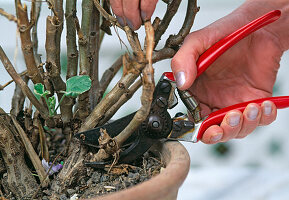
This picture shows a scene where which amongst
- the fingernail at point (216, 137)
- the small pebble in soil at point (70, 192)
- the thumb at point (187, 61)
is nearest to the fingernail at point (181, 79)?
the thumb at point (187, 61)

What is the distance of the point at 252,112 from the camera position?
1.84 feet

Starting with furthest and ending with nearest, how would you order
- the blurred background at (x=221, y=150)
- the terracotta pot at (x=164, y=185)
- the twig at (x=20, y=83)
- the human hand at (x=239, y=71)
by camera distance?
the blurred background at (x=221, y=150)
the human hand at (x=239, y=71)
the twig at (x=20, y=83)
the terracotta pot at (x=164, y=185)

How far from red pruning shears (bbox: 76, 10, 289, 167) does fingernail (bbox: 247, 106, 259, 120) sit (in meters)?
0.01

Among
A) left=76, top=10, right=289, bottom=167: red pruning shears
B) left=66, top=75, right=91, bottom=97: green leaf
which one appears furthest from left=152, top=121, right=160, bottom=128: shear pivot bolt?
left=66, top=75, right=91, bottom=97: green leaf

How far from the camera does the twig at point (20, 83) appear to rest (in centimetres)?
47

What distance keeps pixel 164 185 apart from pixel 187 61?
0.69 feet

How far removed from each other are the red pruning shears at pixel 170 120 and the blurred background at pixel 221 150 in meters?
0.53

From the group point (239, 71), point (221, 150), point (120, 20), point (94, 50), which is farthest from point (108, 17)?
point (221, 150)

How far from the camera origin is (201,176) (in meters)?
1.11

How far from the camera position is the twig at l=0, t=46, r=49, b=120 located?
47 cm

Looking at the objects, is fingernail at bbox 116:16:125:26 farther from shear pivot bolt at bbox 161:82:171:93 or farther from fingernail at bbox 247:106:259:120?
fingernail at bbox 247:106:259:120

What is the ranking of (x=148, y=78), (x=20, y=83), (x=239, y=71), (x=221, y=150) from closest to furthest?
(x=148, y=78)
(x=20, y=83)
(x=239, y=71)
(x=221, y=150)

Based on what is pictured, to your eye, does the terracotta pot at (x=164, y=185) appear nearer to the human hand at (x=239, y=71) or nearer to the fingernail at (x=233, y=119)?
the fingernail at (x=233, y=119)

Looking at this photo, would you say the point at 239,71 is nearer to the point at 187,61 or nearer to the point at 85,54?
the point at 187,61
